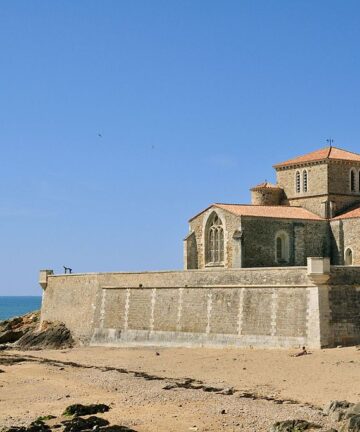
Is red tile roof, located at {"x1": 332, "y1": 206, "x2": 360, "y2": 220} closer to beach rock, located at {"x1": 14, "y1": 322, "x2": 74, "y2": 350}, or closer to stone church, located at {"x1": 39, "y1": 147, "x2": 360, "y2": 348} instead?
stone church, located at {"x1": 39, "y1": 147, "x2": 360, "y2": 348}

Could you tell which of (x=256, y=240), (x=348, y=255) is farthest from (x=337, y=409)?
(x=348, y=255)

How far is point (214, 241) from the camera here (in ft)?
131

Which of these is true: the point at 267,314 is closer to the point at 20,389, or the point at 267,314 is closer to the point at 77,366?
the point at 77,366

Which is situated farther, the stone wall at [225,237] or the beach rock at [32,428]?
the stone wall at [225,237]

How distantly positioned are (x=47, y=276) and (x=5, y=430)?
27381 millimetres

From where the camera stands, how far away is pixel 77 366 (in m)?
31.3

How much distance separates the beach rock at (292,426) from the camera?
57.4ft

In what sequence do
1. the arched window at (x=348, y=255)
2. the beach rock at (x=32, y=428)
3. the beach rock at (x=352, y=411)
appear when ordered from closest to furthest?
the beach rock at (x=352, y=411)
the beach rock at (x=32, y=428)
the arched window at (x=348, y=255)

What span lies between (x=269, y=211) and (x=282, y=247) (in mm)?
2094

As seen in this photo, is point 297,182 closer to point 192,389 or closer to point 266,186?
point 266,186

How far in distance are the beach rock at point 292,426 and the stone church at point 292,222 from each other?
19.7 meters

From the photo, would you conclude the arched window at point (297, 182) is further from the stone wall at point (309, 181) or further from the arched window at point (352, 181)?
the arched window at point (352, 181)

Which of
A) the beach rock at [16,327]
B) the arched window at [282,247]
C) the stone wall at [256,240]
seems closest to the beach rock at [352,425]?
the stone wall at [256,240]

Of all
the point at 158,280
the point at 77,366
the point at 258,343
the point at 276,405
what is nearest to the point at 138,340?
the point at 158,280
